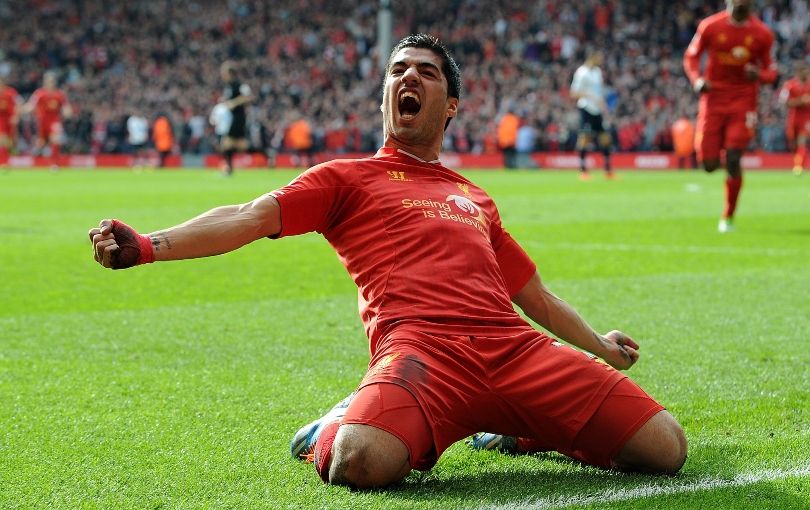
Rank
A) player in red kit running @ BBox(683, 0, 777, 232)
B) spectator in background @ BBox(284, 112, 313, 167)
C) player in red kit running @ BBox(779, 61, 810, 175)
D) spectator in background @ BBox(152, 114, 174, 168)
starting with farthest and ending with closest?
spectator in background @ BBox(152, 114, 174, 168)
spectator in background @ BBox(284, 112, 313, 167)
player in red kit running @ BBox(779, 61, 810, 175)
player in red kit running @ BBox(683, 0, 777, 232)

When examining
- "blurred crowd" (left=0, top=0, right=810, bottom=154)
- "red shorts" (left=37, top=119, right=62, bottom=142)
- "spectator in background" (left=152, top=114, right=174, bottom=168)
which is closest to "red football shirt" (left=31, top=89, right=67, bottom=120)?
"red shorts" (left=37, top=119, right=62, bottom=142)

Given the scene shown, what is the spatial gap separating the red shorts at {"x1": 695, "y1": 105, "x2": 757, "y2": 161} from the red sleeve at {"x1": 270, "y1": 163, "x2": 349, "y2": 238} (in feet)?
31.0

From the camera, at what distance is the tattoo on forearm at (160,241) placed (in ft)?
11.9

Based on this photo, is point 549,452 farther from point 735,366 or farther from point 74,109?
point 74,109

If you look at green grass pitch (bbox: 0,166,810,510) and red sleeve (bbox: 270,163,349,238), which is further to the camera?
red sleeve (bbox: 270,163,349,238)

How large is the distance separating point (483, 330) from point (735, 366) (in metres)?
2.19

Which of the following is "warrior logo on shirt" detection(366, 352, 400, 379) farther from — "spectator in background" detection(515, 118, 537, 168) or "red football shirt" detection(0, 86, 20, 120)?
"spectator in background" detection(515, 118, 537, 168)

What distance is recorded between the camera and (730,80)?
1306cm

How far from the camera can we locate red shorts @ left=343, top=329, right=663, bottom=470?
12.3ft

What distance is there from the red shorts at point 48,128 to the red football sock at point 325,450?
31.2 meters

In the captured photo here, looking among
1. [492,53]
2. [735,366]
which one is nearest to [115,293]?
[735,366]

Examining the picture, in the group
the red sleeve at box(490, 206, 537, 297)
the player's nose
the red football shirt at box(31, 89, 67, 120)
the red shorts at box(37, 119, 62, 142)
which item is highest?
the player's nose

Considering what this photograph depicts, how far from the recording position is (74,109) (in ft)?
149

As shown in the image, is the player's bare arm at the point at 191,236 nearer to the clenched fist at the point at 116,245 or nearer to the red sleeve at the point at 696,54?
the clenched fist at the point at 116,245
